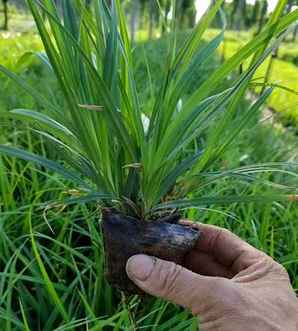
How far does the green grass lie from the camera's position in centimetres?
87

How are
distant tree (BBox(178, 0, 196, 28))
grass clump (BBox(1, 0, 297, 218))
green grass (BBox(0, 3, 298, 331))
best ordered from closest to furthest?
grass clump (BBox(1, 0, 297, 218)), green grass (BBox(0, 3, 298, 331)), distant tree (BBox(178, 0, 196, 28))

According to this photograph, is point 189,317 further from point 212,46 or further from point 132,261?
point 212,46

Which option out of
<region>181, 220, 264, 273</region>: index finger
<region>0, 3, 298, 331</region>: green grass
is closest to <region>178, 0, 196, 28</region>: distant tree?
<region>0, 3, 298, 331</region>: green grass

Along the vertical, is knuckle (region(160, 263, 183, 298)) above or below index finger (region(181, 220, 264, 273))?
above

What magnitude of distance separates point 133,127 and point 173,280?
0.79 ft

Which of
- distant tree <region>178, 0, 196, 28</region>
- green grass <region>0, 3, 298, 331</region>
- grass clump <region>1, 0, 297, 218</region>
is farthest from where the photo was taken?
distant tree <region>178, 0, 196, 28</region>

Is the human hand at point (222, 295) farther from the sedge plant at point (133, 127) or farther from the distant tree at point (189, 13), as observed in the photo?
the distant tree at point (189, 13)

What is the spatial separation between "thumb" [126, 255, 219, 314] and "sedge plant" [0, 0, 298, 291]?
27 mm

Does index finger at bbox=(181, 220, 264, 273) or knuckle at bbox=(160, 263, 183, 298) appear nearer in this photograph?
knuckle at bbox=(160, 263, 183, 298)

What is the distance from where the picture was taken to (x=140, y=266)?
0.71 meters

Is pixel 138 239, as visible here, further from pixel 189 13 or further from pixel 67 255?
pixel 189 13

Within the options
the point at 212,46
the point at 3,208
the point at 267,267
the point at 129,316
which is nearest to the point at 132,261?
the point at 129,316

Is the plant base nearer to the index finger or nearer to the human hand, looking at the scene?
the human hand

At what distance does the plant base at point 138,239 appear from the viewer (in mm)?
725
